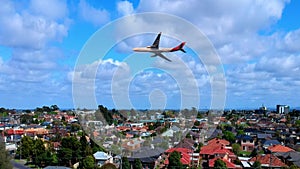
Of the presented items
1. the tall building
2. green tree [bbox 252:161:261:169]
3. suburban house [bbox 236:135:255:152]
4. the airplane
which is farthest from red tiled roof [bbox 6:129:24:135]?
the tall building

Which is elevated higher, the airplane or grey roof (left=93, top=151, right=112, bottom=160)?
the airplane

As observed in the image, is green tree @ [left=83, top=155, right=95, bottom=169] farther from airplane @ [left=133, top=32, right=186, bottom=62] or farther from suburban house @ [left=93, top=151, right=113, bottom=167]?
airplane @ [left=133, top=32, right=186, bottom=62]

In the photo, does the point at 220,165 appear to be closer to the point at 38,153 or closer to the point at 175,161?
the point at 175,161

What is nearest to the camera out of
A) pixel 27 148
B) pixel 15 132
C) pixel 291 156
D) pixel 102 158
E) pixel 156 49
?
pixel 156 49

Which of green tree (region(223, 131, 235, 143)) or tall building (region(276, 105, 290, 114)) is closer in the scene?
green tree (region(223, 131, 235, 143))

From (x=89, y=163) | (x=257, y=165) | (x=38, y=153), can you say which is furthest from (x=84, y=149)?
(x=257, y=165)

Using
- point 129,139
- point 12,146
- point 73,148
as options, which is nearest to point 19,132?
point 12,146

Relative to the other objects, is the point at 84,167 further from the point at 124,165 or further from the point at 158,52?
the point at 158,52

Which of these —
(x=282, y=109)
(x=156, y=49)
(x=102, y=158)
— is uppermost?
(x=156, y=49)

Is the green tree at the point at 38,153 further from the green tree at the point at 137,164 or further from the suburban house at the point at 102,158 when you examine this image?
the green tree at the point at 137,164

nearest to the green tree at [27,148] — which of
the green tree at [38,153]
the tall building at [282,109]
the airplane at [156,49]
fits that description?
the green tree at [38,153]

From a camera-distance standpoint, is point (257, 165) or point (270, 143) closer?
point (257, 165)
